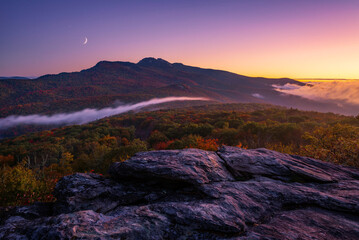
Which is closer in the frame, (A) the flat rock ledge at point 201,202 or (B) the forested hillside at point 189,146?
(A) the flat rock ledge at point 201,202

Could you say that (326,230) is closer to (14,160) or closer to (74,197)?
(74,197)

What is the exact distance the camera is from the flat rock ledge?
360 centimetres

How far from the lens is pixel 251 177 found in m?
6.12

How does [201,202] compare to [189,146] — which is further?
[189,146]

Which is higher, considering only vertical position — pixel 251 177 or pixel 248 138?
pixel 251 177

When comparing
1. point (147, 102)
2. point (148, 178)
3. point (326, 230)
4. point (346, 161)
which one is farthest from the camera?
point (147, 102)

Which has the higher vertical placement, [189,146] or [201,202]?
[201,202]

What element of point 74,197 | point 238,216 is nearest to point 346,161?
point 238,216

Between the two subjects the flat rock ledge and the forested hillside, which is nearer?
the flat rock ledge

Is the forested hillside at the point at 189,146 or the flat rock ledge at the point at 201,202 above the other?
the flat rock ledge at the point at 201,202

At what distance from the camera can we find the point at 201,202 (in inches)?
177

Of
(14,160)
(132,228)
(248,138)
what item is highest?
(132,228)

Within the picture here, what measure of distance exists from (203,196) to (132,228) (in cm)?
208

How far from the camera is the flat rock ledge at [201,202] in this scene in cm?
360
